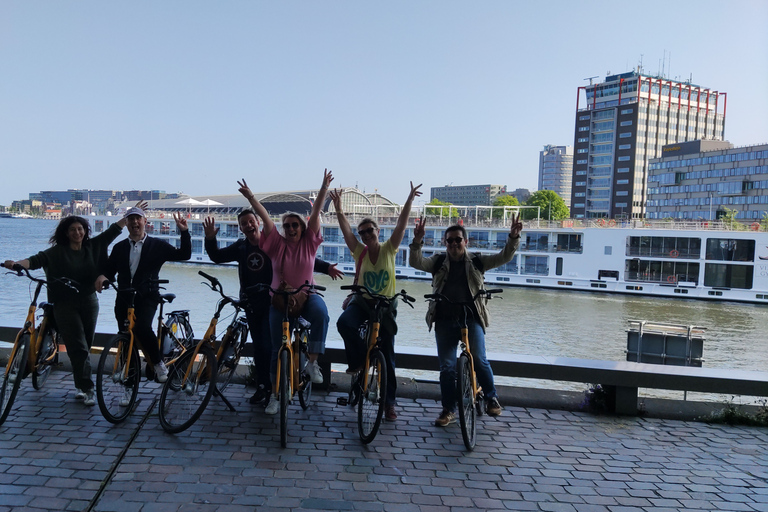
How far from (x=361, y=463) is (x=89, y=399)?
2.18 metres

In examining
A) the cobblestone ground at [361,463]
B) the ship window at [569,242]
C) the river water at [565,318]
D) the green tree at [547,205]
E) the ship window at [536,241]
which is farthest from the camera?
the green tree at [547,205]

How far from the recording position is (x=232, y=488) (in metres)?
3.31

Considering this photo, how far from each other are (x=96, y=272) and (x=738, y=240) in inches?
1555

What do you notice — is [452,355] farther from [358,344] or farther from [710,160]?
[710,160]

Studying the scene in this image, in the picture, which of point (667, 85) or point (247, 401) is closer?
point (247, 401)

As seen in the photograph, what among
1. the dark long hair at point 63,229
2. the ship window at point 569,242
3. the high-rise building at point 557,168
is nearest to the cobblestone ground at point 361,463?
the dark long hair at point 63,229

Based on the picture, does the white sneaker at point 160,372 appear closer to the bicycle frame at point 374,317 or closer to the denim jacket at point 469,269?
the bicycle frame at point 374,317

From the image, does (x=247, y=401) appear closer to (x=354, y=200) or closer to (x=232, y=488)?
(x=232, y=488)

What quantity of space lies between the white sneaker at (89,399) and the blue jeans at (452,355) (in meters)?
2.50

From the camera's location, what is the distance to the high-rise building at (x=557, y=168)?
598ft

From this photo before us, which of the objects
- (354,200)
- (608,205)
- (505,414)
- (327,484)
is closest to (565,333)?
(505,414)

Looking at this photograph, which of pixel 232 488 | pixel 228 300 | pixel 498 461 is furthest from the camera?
pixel 228 300

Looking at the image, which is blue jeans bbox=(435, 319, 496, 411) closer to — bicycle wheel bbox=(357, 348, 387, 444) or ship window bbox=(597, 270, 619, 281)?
bicycle wheel bbox=(357, 348, 387, 444)

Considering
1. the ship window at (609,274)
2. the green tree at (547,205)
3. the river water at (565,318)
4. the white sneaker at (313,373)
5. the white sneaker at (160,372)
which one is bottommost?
the river water at (565,318)
